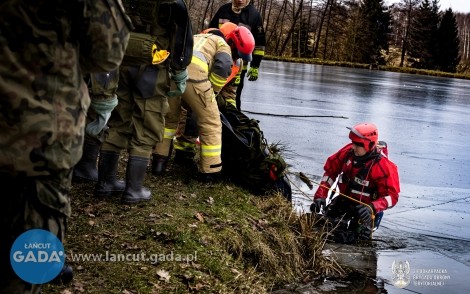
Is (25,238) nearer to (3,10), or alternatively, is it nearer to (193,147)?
(3,10)

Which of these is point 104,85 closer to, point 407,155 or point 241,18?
point 241,18

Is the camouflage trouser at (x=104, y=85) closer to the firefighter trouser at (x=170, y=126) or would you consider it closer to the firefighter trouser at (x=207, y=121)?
the firefighter trouser at (x=207, y=121)

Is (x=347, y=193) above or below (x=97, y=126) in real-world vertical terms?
below

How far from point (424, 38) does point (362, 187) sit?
71.2m

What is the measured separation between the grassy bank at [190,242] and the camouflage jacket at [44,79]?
1.49 metres

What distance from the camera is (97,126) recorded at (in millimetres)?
3539

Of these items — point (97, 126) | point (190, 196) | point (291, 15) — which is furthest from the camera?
point (291, 15)

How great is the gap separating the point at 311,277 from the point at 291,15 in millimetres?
71100

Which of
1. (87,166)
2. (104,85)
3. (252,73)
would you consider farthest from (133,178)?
(252,73)

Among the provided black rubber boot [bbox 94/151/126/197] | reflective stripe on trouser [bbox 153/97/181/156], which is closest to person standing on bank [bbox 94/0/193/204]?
black rubber boot [bbox 94/151/126/197]

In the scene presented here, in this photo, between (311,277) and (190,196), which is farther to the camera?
(190,196)

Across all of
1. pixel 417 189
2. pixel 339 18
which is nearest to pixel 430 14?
pixel 339 18

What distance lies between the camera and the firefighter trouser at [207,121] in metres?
6.05

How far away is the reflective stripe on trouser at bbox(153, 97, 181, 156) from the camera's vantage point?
21.2ft
